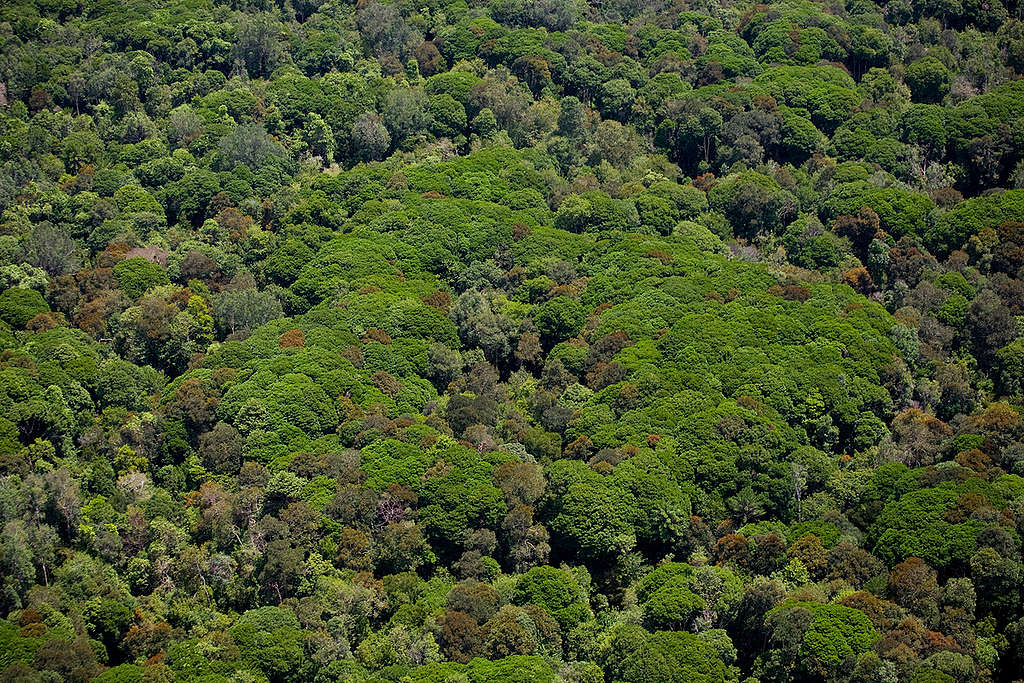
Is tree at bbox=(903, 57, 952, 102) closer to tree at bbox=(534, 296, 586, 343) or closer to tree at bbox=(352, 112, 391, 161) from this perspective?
tree at bbox=(534, 296, 586, 343)

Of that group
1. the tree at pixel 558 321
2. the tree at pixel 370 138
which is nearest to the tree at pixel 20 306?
the tree at pixel 370 138

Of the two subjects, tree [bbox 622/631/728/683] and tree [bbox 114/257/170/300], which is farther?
tree [bbox 114/257/170/300]

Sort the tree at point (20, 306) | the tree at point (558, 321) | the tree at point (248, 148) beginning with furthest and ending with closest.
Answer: the tree at point (248, 148), the tree at point (558, 321), the tree at point (20, 306)

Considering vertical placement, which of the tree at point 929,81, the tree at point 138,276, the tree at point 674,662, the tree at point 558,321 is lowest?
the tree at point 674,662

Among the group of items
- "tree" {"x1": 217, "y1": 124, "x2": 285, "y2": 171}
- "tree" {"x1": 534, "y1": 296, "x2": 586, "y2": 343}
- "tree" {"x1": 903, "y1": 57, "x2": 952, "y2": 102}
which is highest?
"tree" {"x1": 903, "y1": 57, "x2": 952, "y2": 102}

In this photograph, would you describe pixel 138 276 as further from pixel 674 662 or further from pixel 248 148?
pixel 674 662

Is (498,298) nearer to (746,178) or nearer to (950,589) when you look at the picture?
(746,178)

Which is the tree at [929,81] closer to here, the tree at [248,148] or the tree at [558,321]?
the tree at [558,321]

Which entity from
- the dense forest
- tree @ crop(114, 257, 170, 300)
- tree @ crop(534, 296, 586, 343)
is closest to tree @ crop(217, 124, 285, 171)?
the dense forest

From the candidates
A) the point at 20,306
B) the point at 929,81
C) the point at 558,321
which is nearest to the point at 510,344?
the point at 558,321
